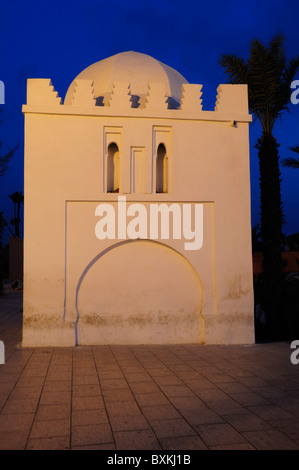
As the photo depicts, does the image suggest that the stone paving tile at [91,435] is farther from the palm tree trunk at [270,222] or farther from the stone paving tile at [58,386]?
the palm tree trunk at [270,222]

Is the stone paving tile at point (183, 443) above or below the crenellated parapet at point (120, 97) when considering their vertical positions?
below

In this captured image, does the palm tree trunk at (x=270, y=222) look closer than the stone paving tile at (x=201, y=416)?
No

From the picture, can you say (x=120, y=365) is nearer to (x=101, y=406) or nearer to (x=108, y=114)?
(x=101, y=406)

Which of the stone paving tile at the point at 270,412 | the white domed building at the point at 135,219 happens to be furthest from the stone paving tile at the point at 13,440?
the white domed building at the point at 135,219

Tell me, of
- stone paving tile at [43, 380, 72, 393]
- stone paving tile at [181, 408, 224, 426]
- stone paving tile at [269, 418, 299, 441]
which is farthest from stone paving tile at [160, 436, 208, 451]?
stone paving tile at [43, 380, 72, 393]

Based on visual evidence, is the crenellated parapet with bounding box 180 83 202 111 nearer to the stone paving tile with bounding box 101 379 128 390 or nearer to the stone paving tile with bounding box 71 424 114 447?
the stone paving tile with bounding box 101 379 128 390

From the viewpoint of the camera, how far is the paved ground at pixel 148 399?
3.88 meters

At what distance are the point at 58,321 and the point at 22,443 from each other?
14.8 feet

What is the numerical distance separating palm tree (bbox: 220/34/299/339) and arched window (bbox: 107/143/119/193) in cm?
447

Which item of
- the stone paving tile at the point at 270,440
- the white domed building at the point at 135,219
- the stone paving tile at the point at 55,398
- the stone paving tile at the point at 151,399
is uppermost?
the white domed building at the point at 135,219

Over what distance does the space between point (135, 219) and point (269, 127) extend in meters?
5.47

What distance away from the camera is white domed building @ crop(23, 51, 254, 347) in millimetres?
8297

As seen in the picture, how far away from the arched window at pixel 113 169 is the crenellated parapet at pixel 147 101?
855mm
